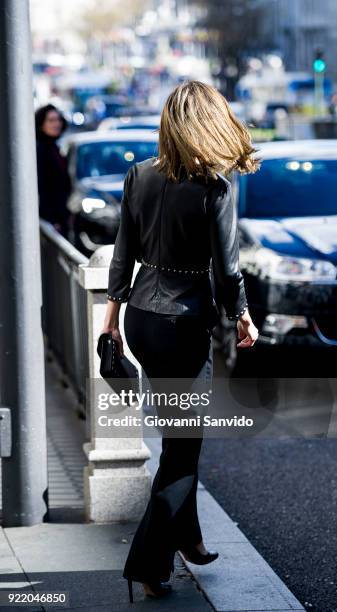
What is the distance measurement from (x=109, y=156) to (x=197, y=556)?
12.5 metres

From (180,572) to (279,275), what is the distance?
4.03m

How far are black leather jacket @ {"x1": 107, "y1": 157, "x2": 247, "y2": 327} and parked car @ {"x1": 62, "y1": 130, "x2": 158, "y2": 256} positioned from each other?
10271mm

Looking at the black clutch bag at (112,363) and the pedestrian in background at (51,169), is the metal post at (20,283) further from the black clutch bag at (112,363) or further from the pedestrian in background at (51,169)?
the pedestrian in background at (51,169)

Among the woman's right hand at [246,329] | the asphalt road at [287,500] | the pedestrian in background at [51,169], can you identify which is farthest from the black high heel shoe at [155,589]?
the pedestrian in background at [51,169]

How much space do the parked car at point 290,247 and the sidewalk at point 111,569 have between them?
2.68m

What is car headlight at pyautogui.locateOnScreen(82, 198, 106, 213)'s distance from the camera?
1516cm

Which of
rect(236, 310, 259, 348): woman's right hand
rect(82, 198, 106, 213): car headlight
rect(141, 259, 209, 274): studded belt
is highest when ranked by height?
rect(141, 259, 209, 274): studded belt

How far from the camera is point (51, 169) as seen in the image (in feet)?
39.0

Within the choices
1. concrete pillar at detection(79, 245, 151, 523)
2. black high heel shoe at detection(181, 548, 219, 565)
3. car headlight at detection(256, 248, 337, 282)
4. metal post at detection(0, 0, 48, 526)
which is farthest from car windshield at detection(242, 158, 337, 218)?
black high heel shoe at detection(181, 548, 219, 565)

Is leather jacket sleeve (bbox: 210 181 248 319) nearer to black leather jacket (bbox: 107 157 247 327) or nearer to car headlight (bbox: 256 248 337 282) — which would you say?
black leather jacket (bbox: 107 157 247 327)

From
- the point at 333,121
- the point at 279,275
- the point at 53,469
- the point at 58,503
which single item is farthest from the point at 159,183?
the point at 333,121

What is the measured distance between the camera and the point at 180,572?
200 inches

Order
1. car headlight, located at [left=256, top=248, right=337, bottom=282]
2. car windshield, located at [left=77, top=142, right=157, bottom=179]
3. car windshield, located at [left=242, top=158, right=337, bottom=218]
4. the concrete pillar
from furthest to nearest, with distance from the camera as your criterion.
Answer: car windshield, located at [left=77, top=142, right=157, bottom=179], car windshield, located at [left=242, top=158, right=337, bottom=218], car headlight, located at [left=256, top=248, right=337, bottom=282], the concrete pillar

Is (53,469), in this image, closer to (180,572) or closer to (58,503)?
(58,503)
